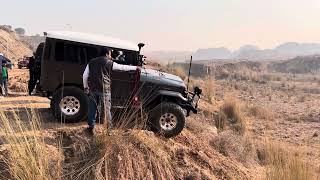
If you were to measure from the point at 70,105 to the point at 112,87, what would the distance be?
929 mm

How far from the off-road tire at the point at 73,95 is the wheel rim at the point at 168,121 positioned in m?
1.57

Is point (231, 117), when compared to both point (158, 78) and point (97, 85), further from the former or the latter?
point (97, 85)

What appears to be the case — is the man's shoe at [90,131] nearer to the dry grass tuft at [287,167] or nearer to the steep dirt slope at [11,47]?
the dry grass tuft at [287,167]

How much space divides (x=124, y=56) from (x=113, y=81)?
3.22 feet

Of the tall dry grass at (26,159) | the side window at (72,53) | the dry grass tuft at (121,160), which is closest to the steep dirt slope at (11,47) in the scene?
the side window at (72,53)

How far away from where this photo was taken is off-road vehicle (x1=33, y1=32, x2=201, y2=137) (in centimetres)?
1169

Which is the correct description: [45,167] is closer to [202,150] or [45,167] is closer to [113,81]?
[113,81]

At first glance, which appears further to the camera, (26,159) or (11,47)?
(11,47)

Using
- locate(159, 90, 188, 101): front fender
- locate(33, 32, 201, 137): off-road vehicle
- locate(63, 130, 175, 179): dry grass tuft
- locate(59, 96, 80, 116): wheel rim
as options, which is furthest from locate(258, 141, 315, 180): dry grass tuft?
locate(59, 96, 80, 116): wheel rim

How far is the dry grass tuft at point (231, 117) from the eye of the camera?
20383mm

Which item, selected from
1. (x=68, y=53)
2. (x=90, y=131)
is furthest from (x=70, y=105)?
(x=90, y=131)

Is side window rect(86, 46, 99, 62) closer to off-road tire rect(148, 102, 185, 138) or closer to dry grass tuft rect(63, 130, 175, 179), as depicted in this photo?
off-road tire rect(148, 102, 185, 138)

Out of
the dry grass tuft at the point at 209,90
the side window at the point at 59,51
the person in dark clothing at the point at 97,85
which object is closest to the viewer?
the person in dark clothing at the point at 97,85

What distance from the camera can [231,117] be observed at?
2244 cm
